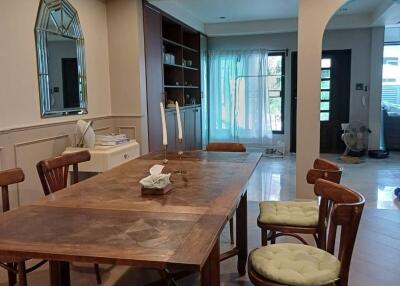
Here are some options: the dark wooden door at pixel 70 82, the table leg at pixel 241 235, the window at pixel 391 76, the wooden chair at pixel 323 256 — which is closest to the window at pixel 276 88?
the window at pixel 391 76

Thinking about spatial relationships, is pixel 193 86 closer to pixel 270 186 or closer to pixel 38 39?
pixel 270 186

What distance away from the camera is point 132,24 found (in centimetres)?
446

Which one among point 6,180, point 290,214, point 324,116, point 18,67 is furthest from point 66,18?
point 324,116

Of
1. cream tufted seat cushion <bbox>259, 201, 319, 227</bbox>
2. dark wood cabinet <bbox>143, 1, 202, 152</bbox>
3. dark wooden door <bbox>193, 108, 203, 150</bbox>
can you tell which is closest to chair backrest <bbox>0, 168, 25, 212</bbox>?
cream tufted seat cushion <bbox>259, 201, 319, 227</bbox>

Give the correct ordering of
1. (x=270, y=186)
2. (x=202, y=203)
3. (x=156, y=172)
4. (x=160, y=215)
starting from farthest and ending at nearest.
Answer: (x=270, y=186) → (x=156, y=172) → (x=202, y=203) → (x=160, y=215)

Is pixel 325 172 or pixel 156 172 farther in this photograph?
pixel 325 172

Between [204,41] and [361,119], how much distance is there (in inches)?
Answer: 140

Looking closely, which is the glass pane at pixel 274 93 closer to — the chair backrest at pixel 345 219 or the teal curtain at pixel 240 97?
the teal curtain at pixel 240 97

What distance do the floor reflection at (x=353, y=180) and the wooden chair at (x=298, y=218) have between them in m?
2.10

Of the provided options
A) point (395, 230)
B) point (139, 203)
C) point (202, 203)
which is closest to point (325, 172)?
point (202, 203)

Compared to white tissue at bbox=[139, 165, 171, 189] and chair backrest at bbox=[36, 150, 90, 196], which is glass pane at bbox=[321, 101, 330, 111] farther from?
white tissue at bbox=[139, 165, 171, 189]

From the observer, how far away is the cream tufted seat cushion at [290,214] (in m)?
2.24

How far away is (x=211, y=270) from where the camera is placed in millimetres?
1581

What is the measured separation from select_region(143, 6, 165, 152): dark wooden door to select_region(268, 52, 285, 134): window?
3.41 metres
